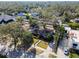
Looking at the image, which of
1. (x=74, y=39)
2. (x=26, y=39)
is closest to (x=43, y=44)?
(x=26, y=39)

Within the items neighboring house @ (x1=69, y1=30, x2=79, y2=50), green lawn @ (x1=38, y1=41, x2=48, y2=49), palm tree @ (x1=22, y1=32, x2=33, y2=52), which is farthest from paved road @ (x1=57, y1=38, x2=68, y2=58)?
palm tree @ (x1=22, y1=32, x2=33, y2=52)

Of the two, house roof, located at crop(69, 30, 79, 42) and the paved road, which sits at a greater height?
house roof, located at crop(69, 30, 79, 42)

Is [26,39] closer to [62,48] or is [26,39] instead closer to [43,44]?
[43,44]

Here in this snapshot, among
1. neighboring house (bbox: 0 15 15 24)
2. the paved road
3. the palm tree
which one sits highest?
neighboring house (bbox: 0 15 15 24)

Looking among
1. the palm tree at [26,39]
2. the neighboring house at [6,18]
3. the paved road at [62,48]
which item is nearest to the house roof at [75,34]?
the paved road at [62,48]

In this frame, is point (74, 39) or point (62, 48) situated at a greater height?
point (74, 39)

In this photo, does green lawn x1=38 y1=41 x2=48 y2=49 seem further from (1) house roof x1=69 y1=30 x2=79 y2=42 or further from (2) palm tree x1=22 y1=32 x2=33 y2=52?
(1) house roof x1=69 y1=30 x2=79 y2=42

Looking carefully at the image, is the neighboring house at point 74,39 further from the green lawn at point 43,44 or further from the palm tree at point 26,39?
the palm tree at point 26,39

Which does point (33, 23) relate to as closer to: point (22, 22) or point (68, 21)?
point (22, 22)

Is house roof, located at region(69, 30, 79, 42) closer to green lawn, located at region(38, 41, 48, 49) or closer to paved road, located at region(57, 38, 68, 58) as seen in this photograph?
paved road, located at region(57, 38, 68, 58)
